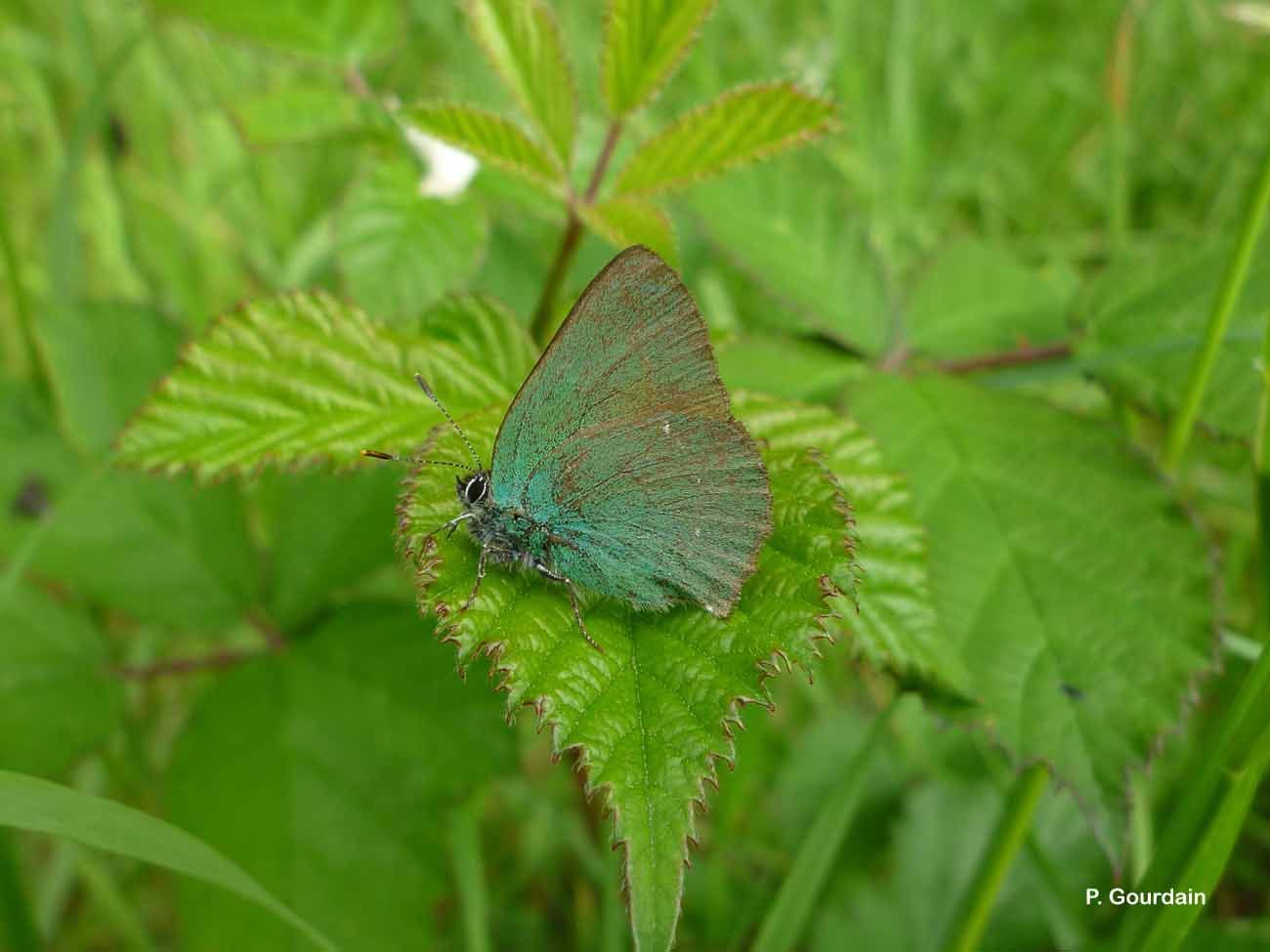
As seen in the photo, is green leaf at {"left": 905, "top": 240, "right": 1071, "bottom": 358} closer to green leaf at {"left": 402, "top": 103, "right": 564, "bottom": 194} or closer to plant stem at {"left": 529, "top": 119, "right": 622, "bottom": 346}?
plant stem at {"left": 529, "top": 119, "right": 622, "bottom": 346}

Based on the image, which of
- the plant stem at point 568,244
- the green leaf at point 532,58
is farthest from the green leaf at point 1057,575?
the green leaf at point 532,58

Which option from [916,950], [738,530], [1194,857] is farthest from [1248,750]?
[916,950]

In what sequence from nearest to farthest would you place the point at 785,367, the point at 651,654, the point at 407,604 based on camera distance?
the point at 651,654
the point at 785,367
the point at 407,604

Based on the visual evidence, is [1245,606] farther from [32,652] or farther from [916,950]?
[32,652]

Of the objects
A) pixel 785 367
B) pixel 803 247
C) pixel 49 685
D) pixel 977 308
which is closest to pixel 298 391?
pixel 785 367

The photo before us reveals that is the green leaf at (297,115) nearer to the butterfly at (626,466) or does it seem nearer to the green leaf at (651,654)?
the butterfly at (626,466)

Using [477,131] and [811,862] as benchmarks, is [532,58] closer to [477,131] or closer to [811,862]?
[477,131]
